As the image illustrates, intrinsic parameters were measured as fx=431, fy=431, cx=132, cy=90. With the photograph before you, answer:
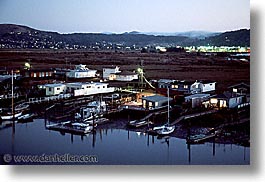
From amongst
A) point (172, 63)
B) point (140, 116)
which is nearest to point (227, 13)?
point (172, 63)

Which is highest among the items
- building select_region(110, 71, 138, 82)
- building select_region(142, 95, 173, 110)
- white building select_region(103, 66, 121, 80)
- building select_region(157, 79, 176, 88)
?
white building select_region(103, 66, 121, 80)

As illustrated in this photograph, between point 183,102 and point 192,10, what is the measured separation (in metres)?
0.56

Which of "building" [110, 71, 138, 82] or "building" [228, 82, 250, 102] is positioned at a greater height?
"building" [110, 71, 138, 82]

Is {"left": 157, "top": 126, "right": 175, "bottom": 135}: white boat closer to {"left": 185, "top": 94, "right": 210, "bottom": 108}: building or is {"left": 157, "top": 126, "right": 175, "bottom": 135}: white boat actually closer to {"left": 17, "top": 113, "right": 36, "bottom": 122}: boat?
{"left": 185, "top": 94, "right": 210, "bottom": 108}: building

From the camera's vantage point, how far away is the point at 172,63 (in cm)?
266

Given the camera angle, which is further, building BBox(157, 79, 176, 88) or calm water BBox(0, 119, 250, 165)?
building BBox(157, 79, 176, 88)

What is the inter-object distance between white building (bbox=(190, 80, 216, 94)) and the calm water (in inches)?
12.5

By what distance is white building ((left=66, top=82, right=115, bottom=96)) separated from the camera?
266 centimetres

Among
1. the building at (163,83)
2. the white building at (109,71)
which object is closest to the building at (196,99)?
the building at (163,83)

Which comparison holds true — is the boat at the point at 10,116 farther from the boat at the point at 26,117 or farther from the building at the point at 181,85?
the building at the point at 181,85

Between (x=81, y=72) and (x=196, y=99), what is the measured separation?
0.72 metres

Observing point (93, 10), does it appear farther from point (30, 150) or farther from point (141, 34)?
point (30, 150)

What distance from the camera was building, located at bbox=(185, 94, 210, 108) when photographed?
2611mm

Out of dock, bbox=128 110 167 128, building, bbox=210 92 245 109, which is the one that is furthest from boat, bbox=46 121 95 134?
building, bbox=210 92 245 109
